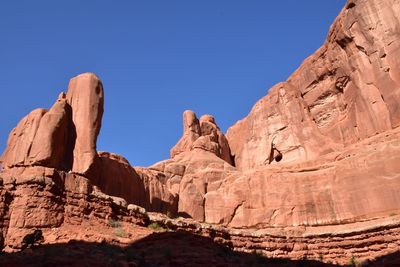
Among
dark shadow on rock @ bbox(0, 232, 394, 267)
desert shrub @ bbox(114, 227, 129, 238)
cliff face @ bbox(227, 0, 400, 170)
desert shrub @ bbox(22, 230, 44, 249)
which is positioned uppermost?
cliff face @ bbox(227, 0, 400, 170)

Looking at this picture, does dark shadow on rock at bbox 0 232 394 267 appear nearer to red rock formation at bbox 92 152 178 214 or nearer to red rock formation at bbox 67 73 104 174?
red rock formation at bbox 67 73 104 174

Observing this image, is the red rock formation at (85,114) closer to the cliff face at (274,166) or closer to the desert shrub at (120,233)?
the cliff face at (274,166)

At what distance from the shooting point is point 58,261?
1184cm

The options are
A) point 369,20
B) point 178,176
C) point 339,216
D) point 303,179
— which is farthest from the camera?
point 178,176

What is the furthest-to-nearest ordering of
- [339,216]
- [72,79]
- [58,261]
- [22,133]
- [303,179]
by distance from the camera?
[303,179] → [339,216] → [72,79] → [22,133] → [58,261]

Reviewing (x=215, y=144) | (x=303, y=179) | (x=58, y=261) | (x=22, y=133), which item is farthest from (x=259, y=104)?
(x=58, y=261)

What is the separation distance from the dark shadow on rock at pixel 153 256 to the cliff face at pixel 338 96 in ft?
78.1

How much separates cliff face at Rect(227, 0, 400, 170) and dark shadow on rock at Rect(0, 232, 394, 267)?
78.1 feet

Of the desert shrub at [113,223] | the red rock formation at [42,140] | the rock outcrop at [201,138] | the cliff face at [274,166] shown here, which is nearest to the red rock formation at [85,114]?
the cliff face at [274,166]

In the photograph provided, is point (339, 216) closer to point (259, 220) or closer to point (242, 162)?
point (259, 220)

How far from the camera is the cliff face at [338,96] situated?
1454 inches

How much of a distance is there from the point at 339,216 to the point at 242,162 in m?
21.6

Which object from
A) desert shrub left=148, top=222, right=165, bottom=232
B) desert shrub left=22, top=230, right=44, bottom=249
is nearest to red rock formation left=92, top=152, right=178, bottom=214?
desert shrub left=148, top=222, right=165, bottom=232

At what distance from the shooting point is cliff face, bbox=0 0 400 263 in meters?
22.2
